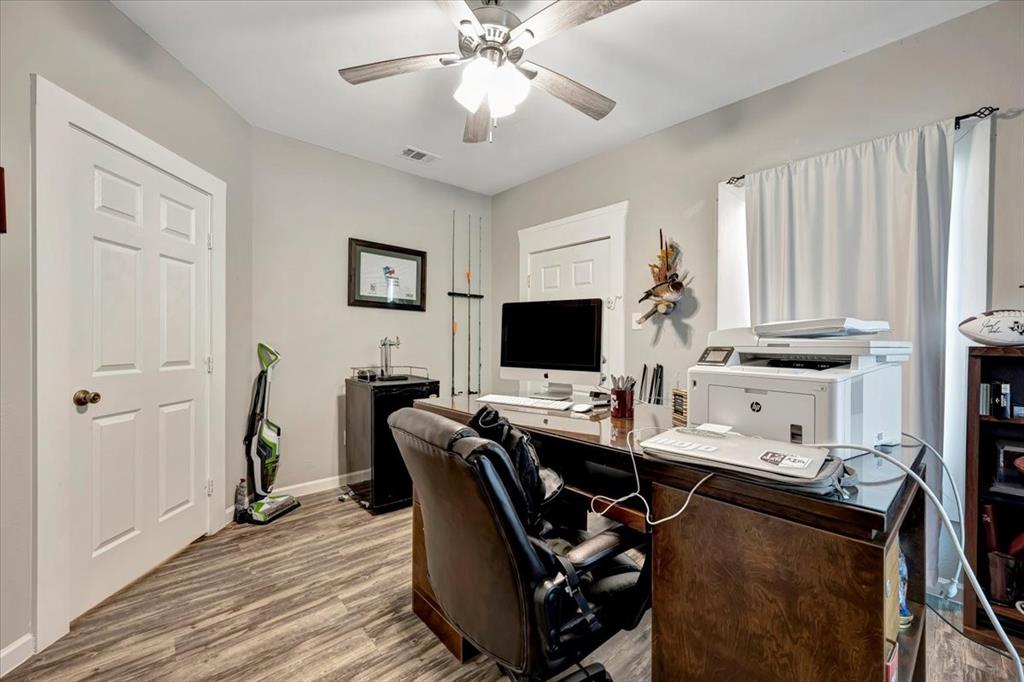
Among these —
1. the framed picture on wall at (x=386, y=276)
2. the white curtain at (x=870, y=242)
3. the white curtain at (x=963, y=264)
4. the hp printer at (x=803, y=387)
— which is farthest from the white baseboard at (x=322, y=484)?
the white curtain at (x=963, y=264)

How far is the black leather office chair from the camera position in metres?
0.91

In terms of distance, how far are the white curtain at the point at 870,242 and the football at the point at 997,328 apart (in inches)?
7.9

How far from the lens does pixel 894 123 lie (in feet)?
6.75

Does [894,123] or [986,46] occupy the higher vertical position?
[986,46]

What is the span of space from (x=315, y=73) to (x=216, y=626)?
9.05 feet

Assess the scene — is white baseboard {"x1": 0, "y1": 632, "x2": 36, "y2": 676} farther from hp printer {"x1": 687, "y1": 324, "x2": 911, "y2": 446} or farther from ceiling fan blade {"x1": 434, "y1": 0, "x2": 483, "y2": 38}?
ceiling fan blade {"x1": 434, "y1": 0, "x2": 483, "y2": 38}

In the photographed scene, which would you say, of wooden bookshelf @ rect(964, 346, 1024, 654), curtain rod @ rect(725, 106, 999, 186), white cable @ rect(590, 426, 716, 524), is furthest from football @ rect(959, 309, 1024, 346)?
white cable @ rect(590, 426, 716, 524)

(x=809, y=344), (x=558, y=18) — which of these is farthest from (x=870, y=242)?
(x=558, y=18)

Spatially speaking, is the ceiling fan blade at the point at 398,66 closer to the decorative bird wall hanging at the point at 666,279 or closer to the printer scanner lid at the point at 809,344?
the printer scanner lid at the point at 809,344

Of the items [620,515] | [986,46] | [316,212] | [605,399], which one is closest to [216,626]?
[620,515]

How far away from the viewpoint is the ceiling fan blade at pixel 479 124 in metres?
2.06

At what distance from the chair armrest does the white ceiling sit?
2077 millimetres

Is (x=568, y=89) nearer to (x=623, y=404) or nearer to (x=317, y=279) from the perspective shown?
(x=623, y=404)

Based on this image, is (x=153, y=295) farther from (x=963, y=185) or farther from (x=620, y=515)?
(x=963, y=185)
